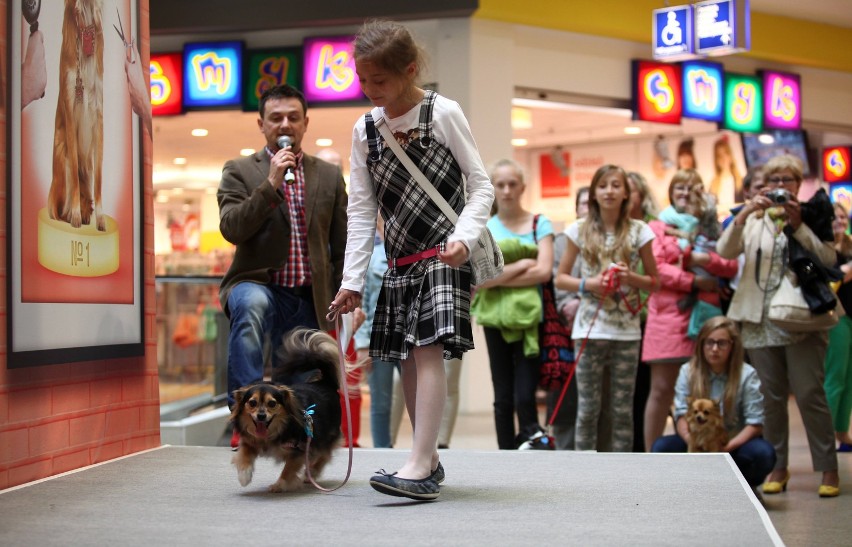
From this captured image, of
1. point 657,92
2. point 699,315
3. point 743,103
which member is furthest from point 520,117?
point 699,315

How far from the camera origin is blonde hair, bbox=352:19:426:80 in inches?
114

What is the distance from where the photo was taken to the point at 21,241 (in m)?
3.32

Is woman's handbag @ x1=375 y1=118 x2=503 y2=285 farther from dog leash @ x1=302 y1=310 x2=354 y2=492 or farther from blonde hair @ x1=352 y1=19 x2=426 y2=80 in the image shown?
dog leash @ x1=302 y1=310 x2=354 y2=492

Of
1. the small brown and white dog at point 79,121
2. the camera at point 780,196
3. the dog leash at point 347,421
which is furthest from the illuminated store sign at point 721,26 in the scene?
the dog leash at point 347,421

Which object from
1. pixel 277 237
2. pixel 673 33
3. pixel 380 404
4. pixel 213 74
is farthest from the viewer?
pixel 213 74

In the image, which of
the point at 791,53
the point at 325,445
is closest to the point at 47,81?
the point at 325,445

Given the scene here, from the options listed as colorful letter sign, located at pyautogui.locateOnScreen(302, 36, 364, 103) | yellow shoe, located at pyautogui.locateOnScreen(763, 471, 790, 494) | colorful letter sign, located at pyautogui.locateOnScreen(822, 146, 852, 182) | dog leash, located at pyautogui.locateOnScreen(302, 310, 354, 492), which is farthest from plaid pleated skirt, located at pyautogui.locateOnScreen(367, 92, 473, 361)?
colorful letter sign, located at pyautogui.locateOnScreen(822, 146, 852, 182)

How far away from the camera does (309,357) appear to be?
3.29 metres

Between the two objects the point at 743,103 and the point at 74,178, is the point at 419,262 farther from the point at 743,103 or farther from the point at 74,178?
the point at 743,103

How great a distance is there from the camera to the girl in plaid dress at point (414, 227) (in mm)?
2910

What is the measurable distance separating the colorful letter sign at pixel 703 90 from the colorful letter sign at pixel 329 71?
3.31 meters

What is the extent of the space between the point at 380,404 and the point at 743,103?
248 inches

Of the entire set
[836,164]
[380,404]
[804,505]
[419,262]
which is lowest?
[804,505]

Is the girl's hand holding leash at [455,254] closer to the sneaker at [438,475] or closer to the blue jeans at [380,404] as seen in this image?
the sneaker at [438,475]
